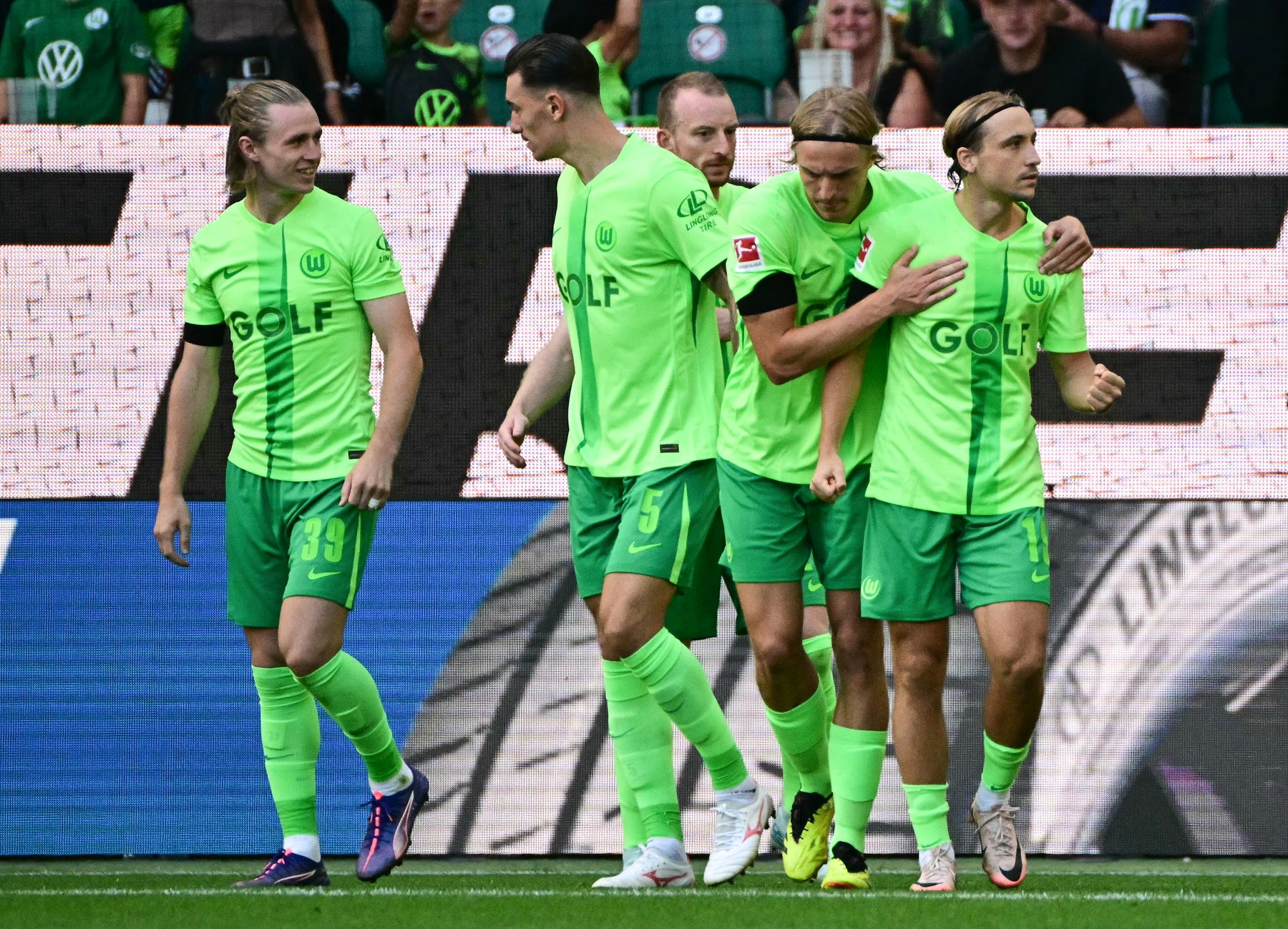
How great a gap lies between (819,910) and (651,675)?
0.74 m

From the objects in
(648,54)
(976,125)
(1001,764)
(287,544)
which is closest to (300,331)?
(287,544)

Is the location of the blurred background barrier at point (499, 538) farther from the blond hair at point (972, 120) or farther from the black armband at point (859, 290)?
the blond hair at point (972, 120)

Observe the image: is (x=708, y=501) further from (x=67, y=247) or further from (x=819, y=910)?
(x=67, y=247)

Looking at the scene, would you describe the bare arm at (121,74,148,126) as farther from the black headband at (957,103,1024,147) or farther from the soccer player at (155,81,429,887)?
the black headband at (957,103,1024,147)

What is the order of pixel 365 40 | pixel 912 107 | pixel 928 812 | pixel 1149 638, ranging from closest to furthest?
pixel 928 812 → pixel 1149 638 → pixel 912 107 → pixel 365 40

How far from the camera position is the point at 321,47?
280 inches

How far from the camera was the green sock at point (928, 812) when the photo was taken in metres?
4.57

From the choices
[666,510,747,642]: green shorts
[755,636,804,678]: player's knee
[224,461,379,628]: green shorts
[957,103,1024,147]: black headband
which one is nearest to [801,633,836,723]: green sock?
[666,510,747,642]: green shorts

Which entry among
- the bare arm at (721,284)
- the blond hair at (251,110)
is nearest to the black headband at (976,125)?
the bare arm at (721,284)

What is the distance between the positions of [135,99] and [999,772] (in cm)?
442

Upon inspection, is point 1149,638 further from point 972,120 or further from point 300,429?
point 300,429

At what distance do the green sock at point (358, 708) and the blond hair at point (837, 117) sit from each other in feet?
6.10

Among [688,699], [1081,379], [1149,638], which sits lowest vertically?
[1149,638]

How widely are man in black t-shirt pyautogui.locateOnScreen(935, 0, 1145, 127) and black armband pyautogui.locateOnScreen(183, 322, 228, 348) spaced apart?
3.09 m
